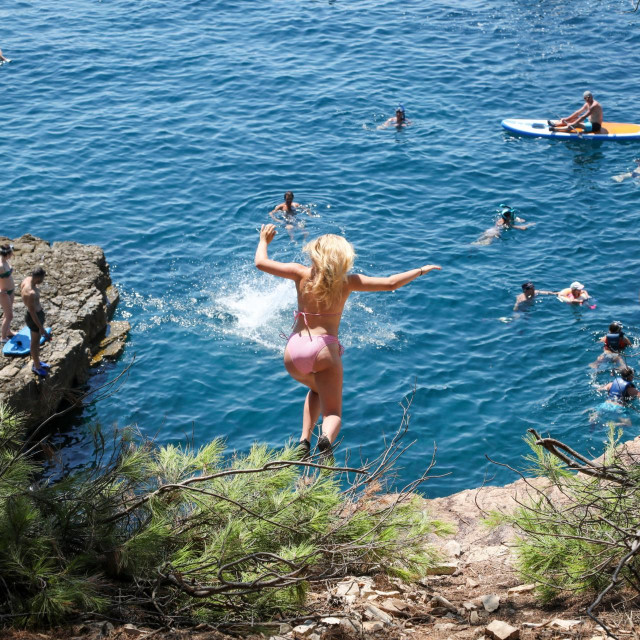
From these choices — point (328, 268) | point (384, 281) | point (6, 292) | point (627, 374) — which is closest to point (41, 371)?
point (6, 292)

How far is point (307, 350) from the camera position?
6.26m

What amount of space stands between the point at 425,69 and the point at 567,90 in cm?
458

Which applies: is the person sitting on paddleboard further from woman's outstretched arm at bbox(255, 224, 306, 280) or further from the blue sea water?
woman's outstretched arm at bbox(255, 224, 306, 280)

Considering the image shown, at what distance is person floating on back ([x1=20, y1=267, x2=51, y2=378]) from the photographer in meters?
12.7

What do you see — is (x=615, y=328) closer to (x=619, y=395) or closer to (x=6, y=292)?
(x=619, y=395)

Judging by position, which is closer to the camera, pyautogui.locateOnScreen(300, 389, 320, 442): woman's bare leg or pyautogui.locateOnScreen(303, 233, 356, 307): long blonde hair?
pyautogui.locateOnScreen(303, 233, 356, 307): long blonde hair

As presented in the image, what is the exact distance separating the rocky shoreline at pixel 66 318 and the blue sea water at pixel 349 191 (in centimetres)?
60

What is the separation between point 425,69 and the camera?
26750mm

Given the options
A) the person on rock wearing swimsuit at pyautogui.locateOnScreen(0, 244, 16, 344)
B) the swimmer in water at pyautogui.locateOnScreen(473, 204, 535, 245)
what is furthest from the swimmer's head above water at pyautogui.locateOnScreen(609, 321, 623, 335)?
the person on rock wearing swimsuit at pyautogui.locateOnScreen(0, 244, 16, 344)

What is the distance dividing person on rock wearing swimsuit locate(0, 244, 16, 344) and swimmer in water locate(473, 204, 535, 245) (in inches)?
381

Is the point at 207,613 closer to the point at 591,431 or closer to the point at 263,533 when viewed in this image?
the point at 263,533

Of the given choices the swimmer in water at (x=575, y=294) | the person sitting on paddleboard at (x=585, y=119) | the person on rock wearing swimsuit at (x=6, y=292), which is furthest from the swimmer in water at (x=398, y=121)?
the person on rock wearing swimsuit at (x=6, y=292)

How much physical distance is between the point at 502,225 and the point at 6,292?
10.5 meters

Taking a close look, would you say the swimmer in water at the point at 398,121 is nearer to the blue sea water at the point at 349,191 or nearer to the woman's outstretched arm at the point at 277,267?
the blue sea water at the point at 349,191
